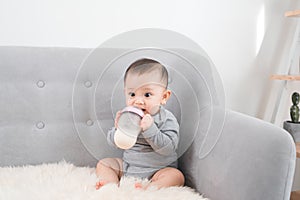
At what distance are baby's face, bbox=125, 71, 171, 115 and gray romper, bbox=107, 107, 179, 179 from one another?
10 cm

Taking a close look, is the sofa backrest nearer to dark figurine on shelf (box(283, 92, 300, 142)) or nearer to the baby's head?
the baby's head

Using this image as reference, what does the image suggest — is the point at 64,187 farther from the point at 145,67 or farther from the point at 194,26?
the point at 194,26

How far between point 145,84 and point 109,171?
0.38 metres

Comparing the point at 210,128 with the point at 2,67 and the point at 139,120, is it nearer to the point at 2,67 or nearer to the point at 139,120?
the point at 139,120

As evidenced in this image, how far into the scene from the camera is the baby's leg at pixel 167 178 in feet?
3.45

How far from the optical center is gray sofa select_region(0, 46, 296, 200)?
0.87 meters

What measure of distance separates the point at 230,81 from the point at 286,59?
0.36 m

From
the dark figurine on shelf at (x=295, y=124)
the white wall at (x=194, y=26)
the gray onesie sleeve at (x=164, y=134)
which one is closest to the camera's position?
the gray onesie sleeve at (x=164, y=134)

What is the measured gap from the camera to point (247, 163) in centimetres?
89

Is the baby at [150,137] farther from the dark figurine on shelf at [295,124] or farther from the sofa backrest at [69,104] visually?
the dark figurine on shelf at [295,124]

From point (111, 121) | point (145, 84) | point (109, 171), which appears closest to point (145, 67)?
point (145, 84)

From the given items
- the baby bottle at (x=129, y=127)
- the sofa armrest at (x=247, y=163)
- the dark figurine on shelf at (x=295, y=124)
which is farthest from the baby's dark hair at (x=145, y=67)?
the dark figurine on shelf at (x=295, y=124)

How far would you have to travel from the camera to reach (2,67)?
1190 millimetres

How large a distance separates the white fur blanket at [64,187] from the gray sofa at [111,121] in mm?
85
